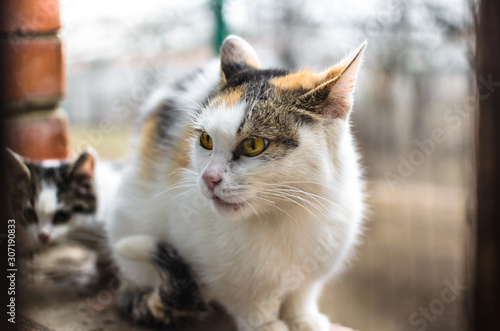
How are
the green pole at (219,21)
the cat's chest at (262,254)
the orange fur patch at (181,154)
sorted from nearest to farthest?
the cat's chest at (262,254), the orange fur patch at (181,154), the green pole at (219,21)

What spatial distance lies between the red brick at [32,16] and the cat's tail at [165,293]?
609 mm

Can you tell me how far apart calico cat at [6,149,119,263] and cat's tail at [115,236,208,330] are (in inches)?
11.5

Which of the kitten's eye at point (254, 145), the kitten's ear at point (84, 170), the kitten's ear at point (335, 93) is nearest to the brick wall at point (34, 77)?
the kitten's ear at point (84, 170)

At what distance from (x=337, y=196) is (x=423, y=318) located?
139 centimetres

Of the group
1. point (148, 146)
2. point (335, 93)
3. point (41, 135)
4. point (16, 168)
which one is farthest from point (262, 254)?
point (41, 135)

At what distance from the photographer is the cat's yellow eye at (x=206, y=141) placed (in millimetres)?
965

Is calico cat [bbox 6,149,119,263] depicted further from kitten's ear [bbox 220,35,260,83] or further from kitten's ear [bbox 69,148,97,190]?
kitten's ear [bbox 220,35,260,83]

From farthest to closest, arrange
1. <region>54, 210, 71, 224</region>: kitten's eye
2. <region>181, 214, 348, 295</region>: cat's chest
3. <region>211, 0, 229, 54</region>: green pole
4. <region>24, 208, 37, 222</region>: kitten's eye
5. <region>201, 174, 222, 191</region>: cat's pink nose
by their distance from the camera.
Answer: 1. <region>211, 0, 229, 54</region>: green pole
2. <region>54, 210, 71, 224</region>: kitten's eye
3. <region>24, 208, 37, 222</region>: kitten's eye
4. <region>181, 214, 348, 295</region>: cat's chest
5. <region>201, 174, 222, 191</region>: cat's pink nose

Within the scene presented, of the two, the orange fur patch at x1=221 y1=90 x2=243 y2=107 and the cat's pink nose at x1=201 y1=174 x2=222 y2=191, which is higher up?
the orange fur patch at x1=221 y1=90 x2=243 y2=107

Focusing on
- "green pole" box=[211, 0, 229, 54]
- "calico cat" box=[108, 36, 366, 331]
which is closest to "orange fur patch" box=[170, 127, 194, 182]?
"calico cat" box=[108, 36, 366, 331]

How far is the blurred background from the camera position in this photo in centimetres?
156

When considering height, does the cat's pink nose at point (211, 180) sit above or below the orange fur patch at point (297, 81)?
below

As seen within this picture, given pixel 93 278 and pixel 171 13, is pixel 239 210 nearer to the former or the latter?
pixel 93 278

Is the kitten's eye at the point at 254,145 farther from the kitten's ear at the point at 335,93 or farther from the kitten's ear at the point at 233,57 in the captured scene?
the kitten's ear at the point at 233,57
